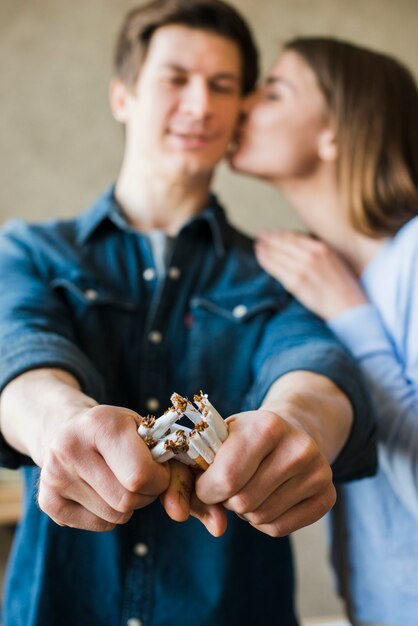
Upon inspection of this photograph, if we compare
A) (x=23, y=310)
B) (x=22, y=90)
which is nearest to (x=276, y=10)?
(x=22, y=90)

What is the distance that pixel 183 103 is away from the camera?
941mm

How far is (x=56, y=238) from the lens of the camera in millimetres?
880

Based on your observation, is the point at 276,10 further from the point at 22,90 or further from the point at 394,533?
the point at 394,533

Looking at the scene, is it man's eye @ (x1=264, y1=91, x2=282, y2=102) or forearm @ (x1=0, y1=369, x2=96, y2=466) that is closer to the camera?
forearm @ (x1=0, y1=369, x2=96, y2=466)

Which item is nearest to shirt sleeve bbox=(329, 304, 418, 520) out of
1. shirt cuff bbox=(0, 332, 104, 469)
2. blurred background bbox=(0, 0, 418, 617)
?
shirt cuff bbox=(0, 332, 104, 469)

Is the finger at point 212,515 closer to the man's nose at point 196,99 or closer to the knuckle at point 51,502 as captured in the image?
the knuckle at point 51,502

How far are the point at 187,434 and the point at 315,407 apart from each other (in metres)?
0.19

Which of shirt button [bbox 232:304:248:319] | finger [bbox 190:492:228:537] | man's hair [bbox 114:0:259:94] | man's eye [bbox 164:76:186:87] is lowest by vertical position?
shirt button [bbox 232:304:248:319]

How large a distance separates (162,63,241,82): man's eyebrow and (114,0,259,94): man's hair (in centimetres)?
5

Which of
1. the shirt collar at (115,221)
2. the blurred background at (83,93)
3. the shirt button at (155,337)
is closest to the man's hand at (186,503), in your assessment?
the shirt button at (155,337)

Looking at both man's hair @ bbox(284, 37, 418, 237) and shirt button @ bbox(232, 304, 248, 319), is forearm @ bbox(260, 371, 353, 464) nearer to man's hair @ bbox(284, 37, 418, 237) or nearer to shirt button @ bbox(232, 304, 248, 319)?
shirt button @ bbox(232, 304, 248, 319)

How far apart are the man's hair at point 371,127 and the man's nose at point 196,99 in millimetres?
195

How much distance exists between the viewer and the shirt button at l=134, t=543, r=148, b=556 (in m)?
0.77

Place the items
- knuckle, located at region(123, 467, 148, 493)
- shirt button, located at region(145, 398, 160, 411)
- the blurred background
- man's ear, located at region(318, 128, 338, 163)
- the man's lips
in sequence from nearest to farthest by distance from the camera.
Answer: knuckle, located at region(123, 467, 148, 493), shirt button, located at region(145, 398, 160, 411), the man's lips, man's ear, located at region(318, 128, 338, 163), the blurred background
